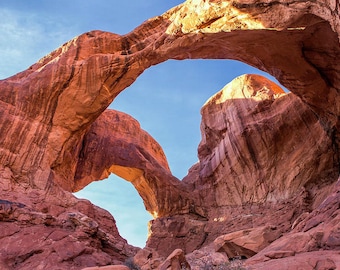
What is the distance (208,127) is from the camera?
28281mm

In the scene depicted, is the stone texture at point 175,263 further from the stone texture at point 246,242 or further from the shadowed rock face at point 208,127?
the shadowed rock face at point 208,127

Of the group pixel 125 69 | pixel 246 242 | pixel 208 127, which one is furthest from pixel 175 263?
pixel 208 127

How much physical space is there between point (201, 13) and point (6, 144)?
11.1 metres

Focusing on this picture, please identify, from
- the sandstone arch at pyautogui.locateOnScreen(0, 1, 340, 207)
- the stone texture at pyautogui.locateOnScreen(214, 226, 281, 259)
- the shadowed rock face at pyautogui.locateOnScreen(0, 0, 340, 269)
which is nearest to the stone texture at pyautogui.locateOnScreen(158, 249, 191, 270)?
the stone texture at pyautogui.locateOnScreen(214, 226, 281, 259)

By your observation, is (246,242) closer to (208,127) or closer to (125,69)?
(125,69)

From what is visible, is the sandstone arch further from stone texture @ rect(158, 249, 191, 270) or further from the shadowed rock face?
stone texture @ rect(158, 249, 191, 270)

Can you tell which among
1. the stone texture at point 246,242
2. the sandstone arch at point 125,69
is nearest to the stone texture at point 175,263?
the stone texture at point 246,242

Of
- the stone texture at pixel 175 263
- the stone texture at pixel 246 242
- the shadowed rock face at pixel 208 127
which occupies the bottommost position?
the stone texture at pixel 175 263

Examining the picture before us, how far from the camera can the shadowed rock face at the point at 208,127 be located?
51.3ft

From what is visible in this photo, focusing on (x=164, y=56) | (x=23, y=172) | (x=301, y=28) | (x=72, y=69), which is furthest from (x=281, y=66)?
(x=23, y=172)

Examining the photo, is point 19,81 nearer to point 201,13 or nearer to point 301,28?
point 201,13

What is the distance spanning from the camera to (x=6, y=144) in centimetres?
1805

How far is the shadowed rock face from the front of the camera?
1563 cm

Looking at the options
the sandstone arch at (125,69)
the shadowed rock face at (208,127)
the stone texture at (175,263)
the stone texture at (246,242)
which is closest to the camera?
the stone texture at (175,263)
